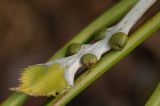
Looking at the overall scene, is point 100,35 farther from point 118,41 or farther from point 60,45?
point 60,45

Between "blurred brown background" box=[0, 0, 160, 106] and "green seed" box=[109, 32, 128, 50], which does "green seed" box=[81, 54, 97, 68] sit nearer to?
"green seed" box=[109, 32, 128, 50]

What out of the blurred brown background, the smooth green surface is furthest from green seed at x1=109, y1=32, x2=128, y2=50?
the blurred brown background

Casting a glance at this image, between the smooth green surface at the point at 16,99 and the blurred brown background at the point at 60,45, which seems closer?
the smooth green surface at the point at 16,99

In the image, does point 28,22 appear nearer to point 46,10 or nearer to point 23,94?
point 46,10

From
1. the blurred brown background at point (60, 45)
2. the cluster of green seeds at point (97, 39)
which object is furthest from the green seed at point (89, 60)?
the blurred brown background at point (60, 45)

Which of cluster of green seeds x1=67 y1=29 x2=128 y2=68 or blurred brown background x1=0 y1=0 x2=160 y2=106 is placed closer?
cluster of green seeds x1=67 y1=29 x2=128 y2=68

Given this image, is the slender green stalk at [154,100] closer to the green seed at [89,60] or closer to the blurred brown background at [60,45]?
the green seed at [89,60]

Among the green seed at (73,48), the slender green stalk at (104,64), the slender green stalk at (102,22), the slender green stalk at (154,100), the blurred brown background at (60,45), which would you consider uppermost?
the blurred brown background at (60,45)
